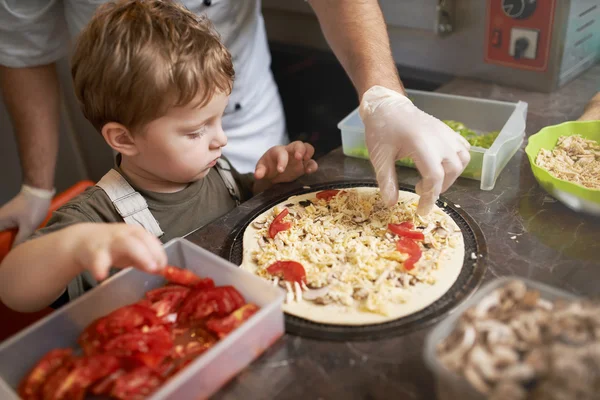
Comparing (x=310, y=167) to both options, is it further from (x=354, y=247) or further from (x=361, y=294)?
(x=361, y=294)

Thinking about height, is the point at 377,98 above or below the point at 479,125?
above

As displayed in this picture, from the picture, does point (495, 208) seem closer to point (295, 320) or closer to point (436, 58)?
point (295, 320)

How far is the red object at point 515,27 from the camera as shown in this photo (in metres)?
1.52

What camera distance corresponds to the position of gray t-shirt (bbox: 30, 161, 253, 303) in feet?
3.39

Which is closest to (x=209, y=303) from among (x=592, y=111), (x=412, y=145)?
(x=412, y=145)

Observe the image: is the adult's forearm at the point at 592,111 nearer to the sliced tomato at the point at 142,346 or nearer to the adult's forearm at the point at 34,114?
the sliced tomato at the point at 142,346

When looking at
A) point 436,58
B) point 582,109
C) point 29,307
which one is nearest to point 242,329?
point 29,307

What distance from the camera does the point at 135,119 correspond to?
3.40 feet

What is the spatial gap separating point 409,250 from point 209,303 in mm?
388

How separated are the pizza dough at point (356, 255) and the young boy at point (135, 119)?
0.23 meters

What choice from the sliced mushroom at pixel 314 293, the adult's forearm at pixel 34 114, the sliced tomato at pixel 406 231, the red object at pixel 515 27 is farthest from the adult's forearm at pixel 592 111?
the adult's forearm at pixel 34 114

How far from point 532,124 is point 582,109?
0.58 ft

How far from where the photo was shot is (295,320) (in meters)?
0.87

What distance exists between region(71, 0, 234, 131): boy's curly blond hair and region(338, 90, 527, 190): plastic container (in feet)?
1.46
